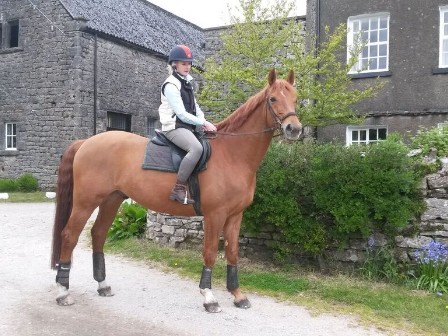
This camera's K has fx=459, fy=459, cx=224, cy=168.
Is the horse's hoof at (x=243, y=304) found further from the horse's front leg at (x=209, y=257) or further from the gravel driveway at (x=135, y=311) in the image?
the horse's front leg at (x=209, y=257)

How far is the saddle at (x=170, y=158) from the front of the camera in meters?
5.09

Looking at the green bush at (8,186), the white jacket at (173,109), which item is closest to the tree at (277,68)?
the white jacket at (173,109)

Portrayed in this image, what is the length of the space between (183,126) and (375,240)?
10.0 ft

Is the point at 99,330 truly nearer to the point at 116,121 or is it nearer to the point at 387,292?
the point at 387,292

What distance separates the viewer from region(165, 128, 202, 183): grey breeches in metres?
4.95

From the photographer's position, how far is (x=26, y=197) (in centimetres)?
1703

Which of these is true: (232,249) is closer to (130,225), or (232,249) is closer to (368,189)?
(368,189)

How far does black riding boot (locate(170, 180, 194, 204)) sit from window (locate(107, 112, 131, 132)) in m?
15.5

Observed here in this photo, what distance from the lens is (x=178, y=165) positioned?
512 cm

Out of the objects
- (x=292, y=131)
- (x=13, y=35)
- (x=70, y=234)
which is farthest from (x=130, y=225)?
(x=13, y=35)

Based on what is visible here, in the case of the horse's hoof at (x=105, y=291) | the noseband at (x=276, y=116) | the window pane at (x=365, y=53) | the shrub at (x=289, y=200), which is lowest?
the horse's hoof at (x=105, y=291)

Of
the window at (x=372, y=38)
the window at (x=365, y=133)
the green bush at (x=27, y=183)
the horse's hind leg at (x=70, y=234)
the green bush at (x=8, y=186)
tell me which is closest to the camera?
the horse's hind leg at (x=70, y=234)

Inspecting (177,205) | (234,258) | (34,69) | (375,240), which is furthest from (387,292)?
(34,69)

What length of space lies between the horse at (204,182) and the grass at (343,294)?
0.78 m
